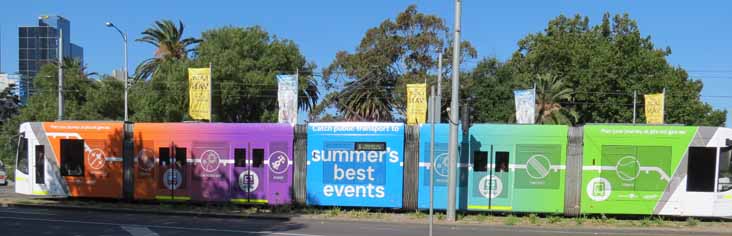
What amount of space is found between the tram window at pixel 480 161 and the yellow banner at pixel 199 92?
45.8 feet

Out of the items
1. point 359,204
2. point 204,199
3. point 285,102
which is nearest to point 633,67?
point 285,102

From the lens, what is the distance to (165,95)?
125ft

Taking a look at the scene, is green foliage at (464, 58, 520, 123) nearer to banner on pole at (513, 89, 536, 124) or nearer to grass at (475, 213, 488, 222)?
banner on pole at (513, 89, 536, 124)

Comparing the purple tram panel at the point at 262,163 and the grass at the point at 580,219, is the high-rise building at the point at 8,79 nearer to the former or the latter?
the purple tram panel at the point at 262,163

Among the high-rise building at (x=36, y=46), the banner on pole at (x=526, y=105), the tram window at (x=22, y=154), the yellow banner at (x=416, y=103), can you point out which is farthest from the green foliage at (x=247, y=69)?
the high-rise building at (x=36, y=46)

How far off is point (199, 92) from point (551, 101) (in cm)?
2864

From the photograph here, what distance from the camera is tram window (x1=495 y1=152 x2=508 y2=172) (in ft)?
50.1

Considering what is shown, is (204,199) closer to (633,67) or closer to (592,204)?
(592,204)

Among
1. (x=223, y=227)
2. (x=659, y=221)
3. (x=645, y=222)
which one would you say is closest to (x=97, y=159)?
(x=223, y=227)

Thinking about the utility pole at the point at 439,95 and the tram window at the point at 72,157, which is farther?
the tram window at the point at 72,157

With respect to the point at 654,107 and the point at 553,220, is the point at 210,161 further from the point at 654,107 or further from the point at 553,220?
the point at 654,107

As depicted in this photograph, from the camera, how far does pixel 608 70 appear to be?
138ft

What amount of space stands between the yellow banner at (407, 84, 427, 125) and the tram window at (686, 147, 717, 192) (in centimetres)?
1472

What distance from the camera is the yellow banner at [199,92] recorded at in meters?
24.6
